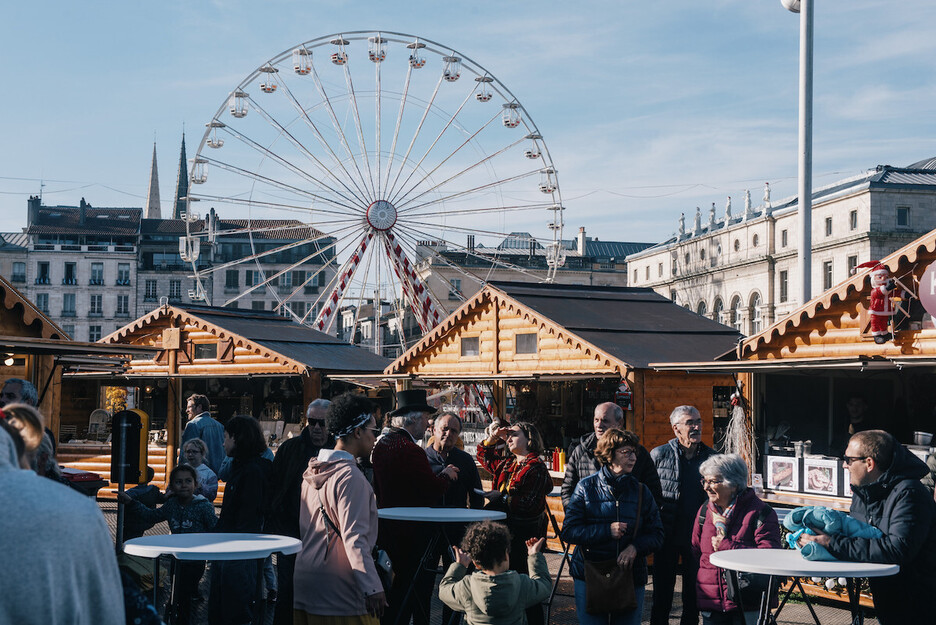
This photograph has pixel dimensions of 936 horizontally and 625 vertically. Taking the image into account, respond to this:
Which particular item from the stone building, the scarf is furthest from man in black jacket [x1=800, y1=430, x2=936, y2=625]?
the stone building

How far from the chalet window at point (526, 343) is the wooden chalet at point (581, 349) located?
0.02 metres

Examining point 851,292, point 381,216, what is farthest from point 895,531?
point 381,216

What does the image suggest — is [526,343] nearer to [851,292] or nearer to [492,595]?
[851,292]

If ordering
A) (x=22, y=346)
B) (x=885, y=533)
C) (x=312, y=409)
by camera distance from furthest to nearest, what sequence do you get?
(x=22, y=346)
(x=312, y=409)
(x=885, y=533)

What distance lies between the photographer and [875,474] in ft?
16.4

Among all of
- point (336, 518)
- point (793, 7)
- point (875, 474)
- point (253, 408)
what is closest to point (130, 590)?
point (336, 518)

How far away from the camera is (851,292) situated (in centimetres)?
1133

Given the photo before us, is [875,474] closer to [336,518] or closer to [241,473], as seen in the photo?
[336,518]

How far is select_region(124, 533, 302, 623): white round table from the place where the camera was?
15.8 feet

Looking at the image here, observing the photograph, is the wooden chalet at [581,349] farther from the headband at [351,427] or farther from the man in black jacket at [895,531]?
the headband at [351,427]

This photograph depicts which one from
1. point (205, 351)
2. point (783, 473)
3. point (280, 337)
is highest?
point (280, 337)

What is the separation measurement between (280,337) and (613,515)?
16765 millimetres

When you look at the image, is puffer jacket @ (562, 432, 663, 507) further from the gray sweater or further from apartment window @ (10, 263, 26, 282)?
apartment window @ (10, 263, 26, 282)

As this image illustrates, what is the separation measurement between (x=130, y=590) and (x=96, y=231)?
295 ft
